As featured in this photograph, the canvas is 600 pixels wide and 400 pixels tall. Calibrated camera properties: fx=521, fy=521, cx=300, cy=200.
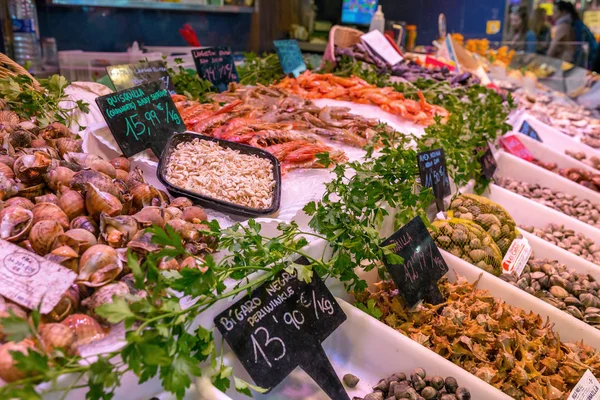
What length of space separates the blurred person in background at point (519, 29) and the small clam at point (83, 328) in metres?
7.04

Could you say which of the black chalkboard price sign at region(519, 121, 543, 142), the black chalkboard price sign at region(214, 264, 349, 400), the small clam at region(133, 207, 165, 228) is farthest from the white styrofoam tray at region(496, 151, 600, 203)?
the small clam at region(133, 207, 165, 228)

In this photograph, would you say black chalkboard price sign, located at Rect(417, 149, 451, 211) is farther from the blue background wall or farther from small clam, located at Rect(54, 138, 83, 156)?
the blue background wall

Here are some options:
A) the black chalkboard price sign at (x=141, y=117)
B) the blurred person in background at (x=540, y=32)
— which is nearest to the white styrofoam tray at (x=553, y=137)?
the blurred person in background at (x=540, y=32)

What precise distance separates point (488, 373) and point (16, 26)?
4.46m

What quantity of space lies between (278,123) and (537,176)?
1.95 m

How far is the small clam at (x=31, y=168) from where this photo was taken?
5.16ft

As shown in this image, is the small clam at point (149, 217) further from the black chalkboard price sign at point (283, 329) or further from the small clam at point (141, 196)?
the black chalkboard price sign at point (283, 329)

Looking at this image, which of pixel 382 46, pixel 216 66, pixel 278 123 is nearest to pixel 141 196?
pixel 278 123

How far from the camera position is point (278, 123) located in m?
2.80

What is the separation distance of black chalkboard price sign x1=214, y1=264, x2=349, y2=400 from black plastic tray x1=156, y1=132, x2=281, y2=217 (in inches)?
16.5

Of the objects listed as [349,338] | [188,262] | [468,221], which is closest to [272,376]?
[188,262]

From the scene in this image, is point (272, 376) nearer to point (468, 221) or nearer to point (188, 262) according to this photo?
point (188, 262)

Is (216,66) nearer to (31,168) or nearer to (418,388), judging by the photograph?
(31,168)

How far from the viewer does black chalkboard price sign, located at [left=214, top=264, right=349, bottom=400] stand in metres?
1.34
